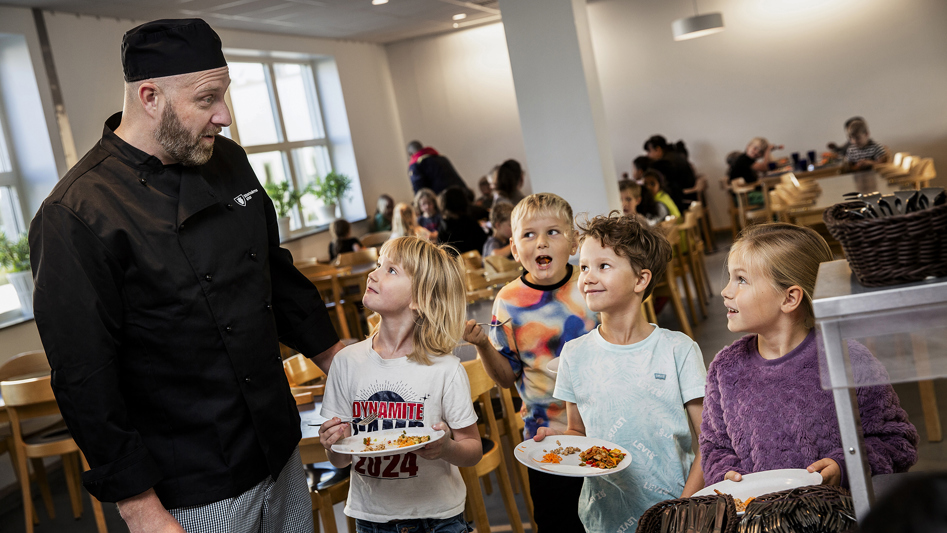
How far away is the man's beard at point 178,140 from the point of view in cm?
Result: 135

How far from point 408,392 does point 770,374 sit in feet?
2.57

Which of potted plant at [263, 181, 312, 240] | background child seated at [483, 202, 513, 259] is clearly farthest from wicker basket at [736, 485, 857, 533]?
potted plant at [263, 181, 312, 240]

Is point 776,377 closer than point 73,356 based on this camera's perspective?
No

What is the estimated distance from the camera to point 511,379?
209 cm

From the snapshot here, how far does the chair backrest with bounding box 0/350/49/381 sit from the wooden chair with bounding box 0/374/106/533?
0.48 metres

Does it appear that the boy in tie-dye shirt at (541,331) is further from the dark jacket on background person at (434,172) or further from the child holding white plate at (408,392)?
the dark jacket on background person at (434,172)

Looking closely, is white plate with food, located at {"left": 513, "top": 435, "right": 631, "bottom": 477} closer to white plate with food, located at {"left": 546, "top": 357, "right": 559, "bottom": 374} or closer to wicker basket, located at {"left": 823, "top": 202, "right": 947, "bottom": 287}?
white plate with food, located at {"left": 546, "top": 357, "right": 559, "bottom": 374}

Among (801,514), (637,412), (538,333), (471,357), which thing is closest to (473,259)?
(471,357)

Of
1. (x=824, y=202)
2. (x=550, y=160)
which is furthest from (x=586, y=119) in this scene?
(x=824, y=202)

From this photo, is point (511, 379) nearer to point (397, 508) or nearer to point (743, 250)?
point (397, 508)

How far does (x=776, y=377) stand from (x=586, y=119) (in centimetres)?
267

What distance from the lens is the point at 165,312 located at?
1321 millimetres

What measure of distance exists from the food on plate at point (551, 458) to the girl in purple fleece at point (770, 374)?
0.27 metres

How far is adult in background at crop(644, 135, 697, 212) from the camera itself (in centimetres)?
797
